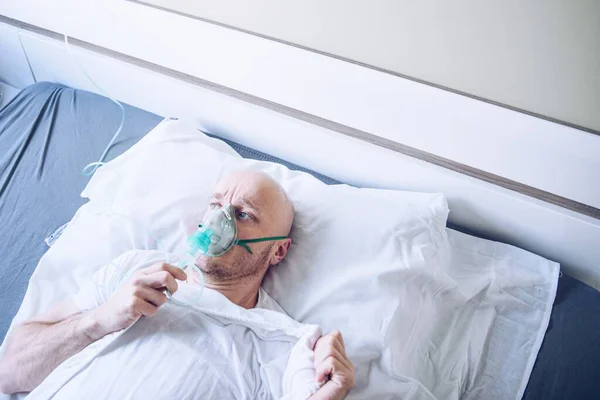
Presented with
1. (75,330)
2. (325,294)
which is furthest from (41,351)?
(325,294)

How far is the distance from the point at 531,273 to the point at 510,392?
1.13 ft

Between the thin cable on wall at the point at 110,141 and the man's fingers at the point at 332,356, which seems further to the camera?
the thin cable on wall at the point at 110,141

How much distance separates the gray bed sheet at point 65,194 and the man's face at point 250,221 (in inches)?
13.7

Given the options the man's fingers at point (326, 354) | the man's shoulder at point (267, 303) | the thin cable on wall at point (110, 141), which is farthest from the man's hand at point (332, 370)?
the thin cable on wall at point (110, 141)

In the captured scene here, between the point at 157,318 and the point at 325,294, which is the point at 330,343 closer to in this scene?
the point at 325,294

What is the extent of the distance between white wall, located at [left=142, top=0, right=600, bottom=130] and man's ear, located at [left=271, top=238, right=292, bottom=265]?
55 centimetres

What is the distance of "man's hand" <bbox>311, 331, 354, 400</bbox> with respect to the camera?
925 mm

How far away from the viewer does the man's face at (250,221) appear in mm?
1184

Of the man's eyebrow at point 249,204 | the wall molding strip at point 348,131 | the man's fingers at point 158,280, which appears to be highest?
the wall molding strip at point 348,131

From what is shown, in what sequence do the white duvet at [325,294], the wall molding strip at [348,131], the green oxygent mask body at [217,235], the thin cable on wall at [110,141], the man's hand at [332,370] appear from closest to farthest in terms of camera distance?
the man's hand at [332,370], the white duvet at [325,294], the green oxygent mask body at [217,235], the wall molding strip at [348,131], the thin cable on wall at [110,141]

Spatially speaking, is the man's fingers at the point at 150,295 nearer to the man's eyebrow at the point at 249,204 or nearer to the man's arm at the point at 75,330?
the man's arm at the point at 75,330

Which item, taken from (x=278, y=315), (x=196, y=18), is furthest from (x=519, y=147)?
(x=196, y=18)

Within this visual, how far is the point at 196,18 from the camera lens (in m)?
1.47

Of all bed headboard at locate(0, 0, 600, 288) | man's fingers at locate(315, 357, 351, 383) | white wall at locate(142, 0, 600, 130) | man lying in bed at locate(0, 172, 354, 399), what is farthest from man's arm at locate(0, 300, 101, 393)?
white wall at locate(142, 0, 600, 130)
